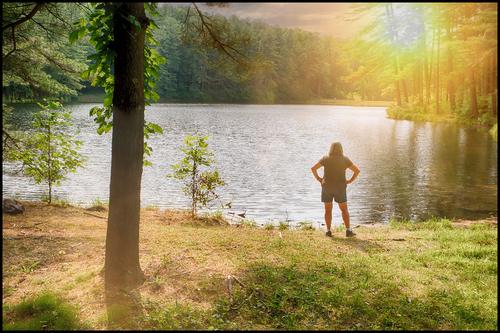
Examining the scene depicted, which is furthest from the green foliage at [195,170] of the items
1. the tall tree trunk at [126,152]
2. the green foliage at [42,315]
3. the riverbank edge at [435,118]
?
the riverbank edge at [435,118]

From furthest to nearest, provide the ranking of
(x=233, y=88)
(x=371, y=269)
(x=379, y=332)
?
1. (x=233, y=88)
2. (x=371, y=269)
3. (x=379, y=332)

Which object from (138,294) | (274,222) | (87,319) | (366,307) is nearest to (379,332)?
(366,307)

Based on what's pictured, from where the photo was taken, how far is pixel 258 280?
601cm

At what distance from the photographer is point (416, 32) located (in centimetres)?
5484

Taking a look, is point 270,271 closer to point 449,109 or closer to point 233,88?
point 449,109

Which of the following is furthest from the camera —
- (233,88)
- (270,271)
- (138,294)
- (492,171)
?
(233,88)

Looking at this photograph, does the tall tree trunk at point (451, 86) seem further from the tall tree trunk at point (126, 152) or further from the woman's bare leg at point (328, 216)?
the tall tree trunk at point (126, 152)

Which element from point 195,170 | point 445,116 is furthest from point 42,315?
point 445,116

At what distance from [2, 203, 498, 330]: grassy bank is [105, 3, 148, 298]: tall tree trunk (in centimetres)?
31

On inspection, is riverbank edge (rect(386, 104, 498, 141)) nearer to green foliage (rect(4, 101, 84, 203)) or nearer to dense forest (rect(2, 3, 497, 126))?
dense forest (rect(2, 3, 497, 126))

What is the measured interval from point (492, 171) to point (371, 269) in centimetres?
1763

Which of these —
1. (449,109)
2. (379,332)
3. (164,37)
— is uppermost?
(164,37)

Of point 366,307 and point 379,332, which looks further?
point 366,307

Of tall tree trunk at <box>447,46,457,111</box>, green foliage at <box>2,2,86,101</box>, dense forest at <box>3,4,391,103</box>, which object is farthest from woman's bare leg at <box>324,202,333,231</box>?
tall tree trunk at <box>447,46,457,111</box>
